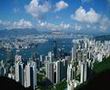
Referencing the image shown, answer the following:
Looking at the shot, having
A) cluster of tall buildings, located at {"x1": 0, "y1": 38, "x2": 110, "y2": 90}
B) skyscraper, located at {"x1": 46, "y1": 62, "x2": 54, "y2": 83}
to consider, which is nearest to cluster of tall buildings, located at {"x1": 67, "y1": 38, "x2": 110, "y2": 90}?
cluster of tall buildings, located at {"x1": 0, "y1": 38, "x2": 110, "y2": 90}

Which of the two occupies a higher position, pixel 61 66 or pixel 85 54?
pixel 85 54

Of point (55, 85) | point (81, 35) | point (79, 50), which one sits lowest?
point (55, 85)

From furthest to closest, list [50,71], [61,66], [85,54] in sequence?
[85,54] < [61,66] < [50,71]

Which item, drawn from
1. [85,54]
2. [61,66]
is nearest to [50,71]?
[61,66]

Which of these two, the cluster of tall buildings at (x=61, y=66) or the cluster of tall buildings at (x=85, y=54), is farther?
the cluster of tall buildings at (x=85, y=54)

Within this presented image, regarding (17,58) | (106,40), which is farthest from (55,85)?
→ (106,40)

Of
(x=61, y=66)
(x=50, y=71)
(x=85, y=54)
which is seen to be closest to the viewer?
(x=50, y=71)

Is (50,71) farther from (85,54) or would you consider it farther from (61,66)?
(85,54)

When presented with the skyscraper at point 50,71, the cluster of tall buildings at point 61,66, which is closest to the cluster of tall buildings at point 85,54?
the cluster of tall buildings at point 61,66

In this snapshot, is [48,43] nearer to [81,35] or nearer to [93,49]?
[81,35]

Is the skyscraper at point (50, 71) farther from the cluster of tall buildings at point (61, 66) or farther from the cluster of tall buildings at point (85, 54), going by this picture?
the cluster of tall buildings at point (85, 54)

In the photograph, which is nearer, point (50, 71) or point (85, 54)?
point (50, 71)
